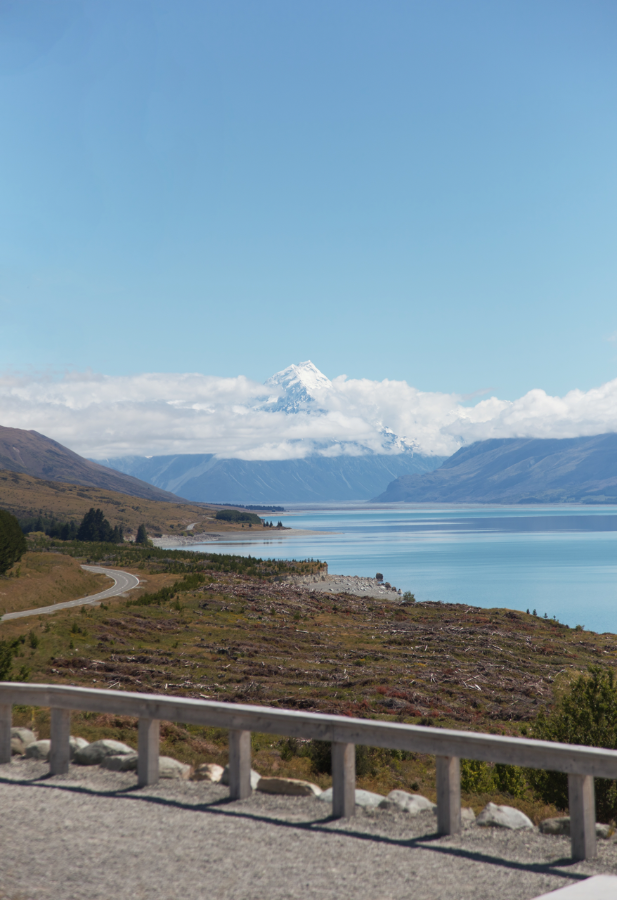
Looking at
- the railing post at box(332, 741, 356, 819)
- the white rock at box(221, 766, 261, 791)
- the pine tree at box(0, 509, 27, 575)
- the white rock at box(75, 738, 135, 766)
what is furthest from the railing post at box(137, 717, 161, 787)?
the pine tree at box(0, 509, 27, 575)

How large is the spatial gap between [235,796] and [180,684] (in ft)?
76.6

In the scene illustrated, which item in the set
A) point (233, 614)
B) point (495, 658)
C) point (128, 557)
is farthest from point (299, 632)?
point (128, 557)

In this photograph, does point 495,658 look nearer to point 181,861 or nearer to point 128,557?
point 181,861

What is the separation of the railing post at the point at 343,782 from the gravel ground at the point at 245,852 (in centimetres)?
16

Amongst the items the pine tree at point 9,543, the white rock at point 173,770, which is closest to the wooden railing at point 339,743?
the white rock at point 173,770

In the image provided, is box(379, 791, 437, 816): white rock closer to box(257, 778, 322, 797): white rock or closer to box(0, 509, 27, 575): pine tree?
box(257, 778, 322, 797): white rock

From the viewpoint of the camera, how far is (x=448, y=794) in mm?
7324

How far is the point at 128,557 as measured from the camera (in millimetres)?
111812

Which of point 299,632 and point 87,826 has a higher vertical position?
point 87,826

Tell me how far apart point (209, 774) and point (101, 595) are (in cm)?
6076

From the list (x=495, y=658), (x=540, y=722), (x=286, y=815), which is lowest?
(x=495, y=658)

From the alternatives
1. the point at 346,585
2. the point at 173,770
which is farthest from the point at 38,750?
the point at 346,585

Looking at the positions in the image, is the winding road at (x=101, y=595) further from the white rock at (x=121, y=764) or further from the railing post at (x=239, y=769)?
the railing post at (x=239, y=769)

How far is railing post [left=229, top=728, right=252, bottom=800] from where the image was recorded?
8.23 metres
